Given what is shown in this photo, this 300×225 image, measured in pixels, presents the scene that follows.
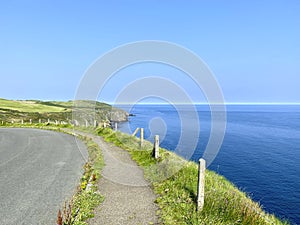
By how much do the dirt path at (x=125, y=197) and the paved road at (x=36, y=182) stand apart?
1.31 m

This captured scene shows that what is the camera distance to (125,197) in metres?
9.09

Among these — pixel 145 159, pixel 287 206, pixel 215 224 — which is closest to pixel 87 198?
pixel 215 224

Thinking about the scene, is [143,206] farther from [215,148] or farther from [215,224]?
[215,148]

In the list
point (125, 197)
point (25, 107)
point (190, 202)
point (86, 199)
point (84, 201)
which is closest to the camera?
point (190, 202)

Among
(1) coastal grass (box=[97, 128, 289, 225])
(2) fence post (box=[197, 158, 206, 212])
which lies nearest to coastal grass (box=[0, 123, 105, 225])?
(1) coastal grass (box=[97, 128, 289, 225])

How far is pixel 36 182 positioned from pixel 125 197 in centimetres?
443

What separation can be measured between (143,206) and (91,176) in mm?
4012

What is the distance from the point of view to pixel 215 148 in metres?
52.2

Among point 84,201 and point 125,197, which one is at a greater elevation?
point 84,201

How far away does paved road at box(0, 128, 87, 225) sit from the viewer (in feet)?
25.1

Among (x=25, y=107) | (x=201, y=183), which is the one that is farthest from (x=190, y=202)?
(x=25, y=107)

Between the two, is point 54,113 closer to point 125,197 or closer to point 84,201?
point 125,197

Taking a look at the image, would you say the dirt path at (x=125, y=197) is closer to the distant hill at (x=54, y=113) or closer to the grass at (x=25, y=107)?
the distant hill at (x=54, y=113)

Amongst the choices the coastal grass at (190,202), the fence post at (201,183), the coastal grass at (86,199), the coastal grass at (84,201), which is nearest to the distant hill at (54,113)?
the coastal grass at (84,201)
